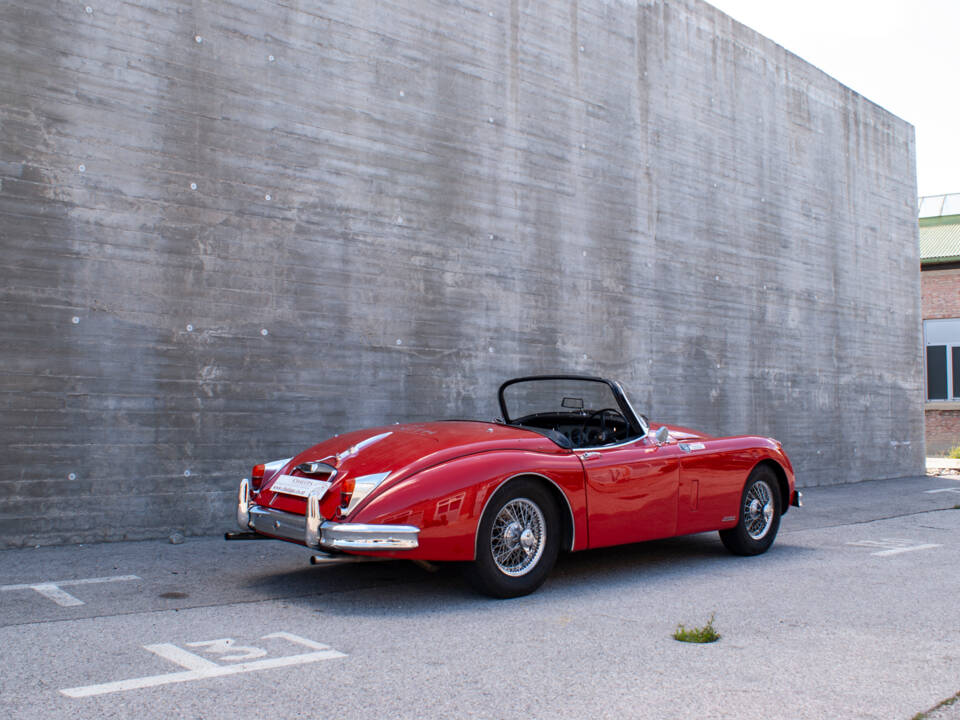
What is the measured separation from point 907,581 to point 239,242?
19.7ft

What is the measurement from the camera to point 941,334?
28391 millimetres

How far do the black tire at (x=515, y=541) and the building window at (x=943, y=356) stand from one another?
26727 millimetres

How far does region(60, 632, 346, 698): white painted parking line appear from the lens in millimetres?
3395

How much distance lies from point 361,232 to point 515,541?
4.43 metres

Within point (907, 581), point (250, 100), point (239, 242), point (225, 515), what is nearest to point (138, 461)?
point (225, 515)

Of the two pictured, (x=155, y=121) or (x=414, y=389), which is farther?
(x=414, y=389)

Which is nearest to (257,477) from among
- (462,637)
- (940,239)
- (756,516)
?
(462,637)

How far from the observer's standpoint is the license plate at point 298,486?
5.04 metres

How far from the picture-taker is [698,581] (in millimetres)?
5863

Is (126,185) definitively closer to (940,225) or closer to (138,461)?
(138,461)

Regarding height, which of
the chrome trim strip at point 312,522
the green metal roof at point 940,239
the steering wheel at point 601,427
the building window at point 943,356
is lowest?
the chrome trim strip at point 312,522

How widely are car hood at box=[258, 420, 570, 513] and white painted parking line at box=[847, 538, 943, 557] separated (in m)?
3.38

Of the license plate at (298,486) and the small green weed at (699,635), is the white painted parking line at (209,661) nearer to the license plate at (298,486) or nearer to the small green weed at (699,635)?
the license plate at (298,486)

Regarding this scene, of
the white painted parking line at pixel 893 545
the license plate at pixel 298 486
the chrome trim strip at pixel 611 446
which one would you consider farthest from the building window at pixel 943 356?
the license plate at pixel 298 486
